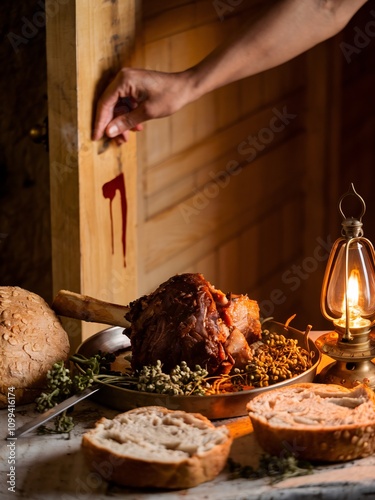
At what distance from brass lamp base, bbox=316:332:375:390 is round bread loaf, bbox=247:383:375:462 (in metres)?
0.12

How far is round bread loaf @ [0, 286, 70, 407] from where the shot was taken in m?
1.69

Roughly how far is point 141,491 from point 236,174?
85.1 inches

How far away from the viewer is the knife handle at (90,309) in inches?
72.9

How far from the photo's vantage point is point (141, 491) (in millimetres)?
1370

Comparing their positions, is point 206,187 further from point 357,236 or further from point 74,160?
point 357,236

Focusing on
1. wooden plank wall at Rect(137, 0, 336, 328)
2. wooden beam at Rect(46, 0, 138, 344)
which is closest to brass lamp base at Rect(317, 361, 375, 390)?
wooden beam at Rect(46, 0, 138, 344)

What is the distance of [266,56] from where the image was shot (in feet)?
8.04

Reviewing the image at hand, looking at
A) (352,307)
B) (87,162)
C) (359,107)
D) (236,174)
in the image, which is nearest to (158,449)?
(352,307)

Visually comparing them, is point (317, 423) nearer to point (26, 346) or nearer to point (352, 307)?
point (352, 307)

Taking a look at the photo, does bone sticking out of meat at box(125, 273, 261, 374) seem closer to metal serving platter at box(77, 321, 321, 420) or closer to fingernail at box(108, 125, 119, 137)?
metal serving platter at box(77, 321, 321, 420)

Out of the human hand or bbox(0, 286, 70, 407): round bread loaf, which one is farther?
the human hand

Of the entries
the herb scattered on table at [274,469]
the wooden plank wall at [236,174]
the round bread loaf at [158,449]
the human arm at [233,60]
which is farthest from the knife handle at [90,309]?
the wooden plank wall at [236,174]

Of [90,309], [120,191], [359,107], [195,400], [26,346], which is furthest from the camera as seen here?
[359,107]

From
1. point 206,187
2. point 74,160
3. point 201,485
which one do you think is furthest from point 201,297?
point 206,187
